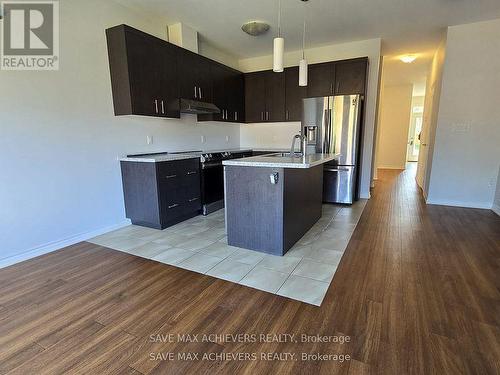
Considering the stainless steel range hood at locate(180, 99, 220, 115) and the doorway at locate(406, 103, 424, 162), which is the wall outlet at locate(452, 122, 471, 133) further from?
the doorway at locate(406, 103, 424, 162)

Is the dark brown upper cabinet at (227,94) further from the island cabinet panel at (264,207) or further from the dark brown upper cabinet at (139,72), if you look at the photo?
the island cabinet panel at (264,207)

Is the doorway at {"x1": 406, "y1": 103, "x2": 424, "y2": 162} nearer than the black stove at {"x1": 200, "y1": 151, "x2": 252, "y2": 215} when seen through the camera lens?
No

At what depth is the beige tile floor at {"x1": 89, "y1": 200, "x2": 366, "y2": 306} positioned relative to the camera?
6.89 ft

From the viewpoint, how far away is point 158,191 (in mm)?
3184

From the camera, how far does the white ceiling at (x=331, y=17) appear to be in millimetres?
3244

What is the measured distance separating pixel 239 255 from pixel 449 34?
4.60m

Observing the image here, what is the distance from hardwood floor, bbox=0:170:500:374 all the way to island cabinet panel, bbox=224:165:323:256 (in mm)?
629

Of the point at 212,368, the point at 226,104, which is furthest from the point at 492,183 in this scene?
the point at 212,368

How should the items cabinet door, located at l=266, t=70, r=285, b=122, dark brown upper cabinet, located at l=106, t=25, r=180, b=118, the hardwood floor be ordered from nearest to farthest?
the hardwood floor
dark brown upper cabinet, located at l=106, t=25, r=180, b=118
cabinet door, located at l=266, t=70, r=285, b=122

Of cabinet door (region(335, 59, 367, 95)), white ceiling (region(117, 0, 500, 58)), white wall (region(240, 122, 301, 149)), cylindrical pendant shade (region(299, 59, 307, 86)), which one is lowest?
white wall (region(240, 122, 301, 149))

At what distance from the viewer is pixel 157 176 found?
3150mm

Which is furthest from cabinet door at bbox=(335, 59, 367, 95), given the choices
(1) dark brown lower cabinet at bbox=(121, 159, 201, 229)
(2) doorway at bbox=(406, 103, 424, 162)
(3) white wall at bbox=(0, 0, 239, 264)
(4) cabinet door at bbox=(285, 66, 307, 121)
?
Answer: (2) doorway at bbox=(406, 103, 424, 162)

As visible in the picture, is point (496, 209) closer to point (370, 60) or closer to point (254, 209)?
point (370, 60)

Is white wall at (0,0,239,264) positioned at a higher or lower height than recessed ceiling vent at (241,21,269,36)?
lower
